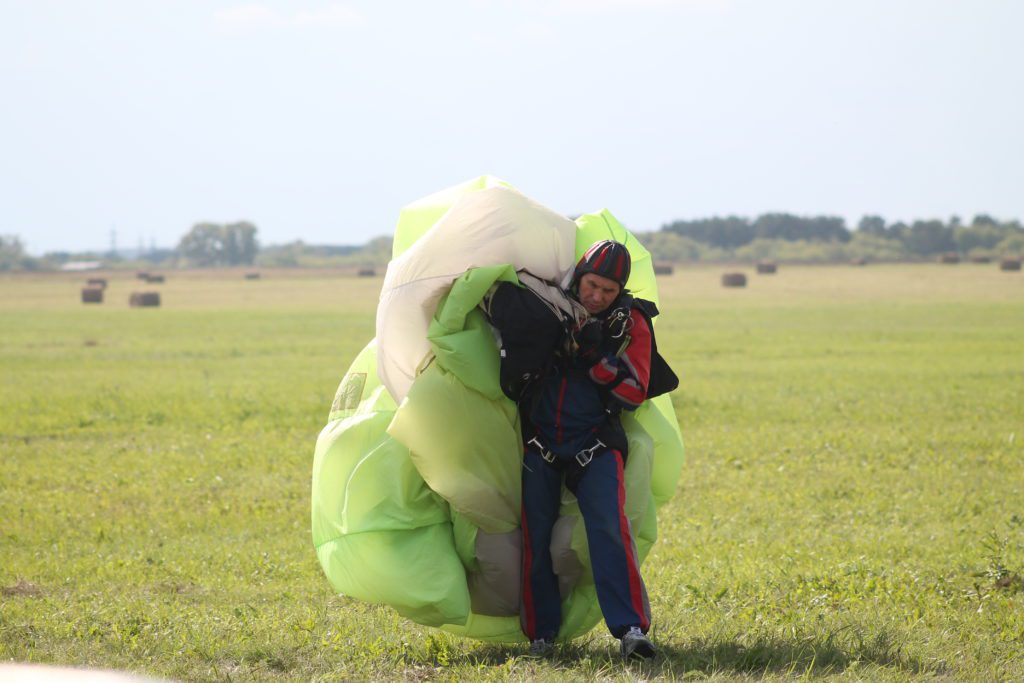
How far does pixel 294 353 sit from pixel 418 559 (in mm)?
20798

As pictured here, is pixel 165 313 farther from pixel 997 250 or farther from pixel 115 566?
pixel 997 250

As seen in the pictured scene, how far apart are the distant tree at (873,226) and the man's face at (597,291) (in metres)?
135

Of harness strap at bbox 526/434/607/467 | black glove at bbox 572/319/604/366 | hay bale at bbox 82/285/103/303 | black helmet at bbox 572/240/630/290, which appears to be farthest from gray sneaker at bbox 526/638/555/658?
hay bale at bbox 82/285/103/303

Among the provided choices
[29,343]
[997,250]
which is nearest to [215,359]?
[29,343]

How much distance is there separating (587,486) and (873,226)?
141485mm

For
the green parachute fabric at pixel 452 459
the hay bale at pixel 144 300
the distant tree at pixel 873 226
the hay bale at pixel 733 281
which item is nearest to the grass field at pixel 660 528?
the green parachute fabric at pixel 452 459

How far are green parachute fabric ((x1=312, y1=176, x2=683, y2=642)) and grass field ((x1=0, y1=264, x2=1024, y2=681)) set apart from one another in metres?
0.32

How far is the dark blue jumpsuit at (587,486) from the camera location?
18.3 ft

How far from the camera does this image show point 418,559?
579cm

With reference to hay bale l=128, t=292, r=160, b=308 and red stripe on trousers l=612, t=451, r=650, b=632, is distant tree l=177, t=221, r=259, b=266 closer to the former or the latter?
hay bale l=128, t=292, r=160, b=308

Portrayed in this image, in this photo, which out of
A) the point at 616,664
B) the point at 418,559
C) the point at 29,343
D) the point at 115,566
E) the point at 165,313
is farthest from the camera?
the point at 165,313

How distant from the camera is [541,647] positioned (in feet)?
19.2

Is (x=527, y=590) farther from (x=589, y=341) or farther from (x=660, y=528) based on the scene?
(x=660, y=528)

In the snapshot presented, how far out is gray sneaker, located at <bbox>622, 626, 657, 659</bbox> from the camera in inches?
215
